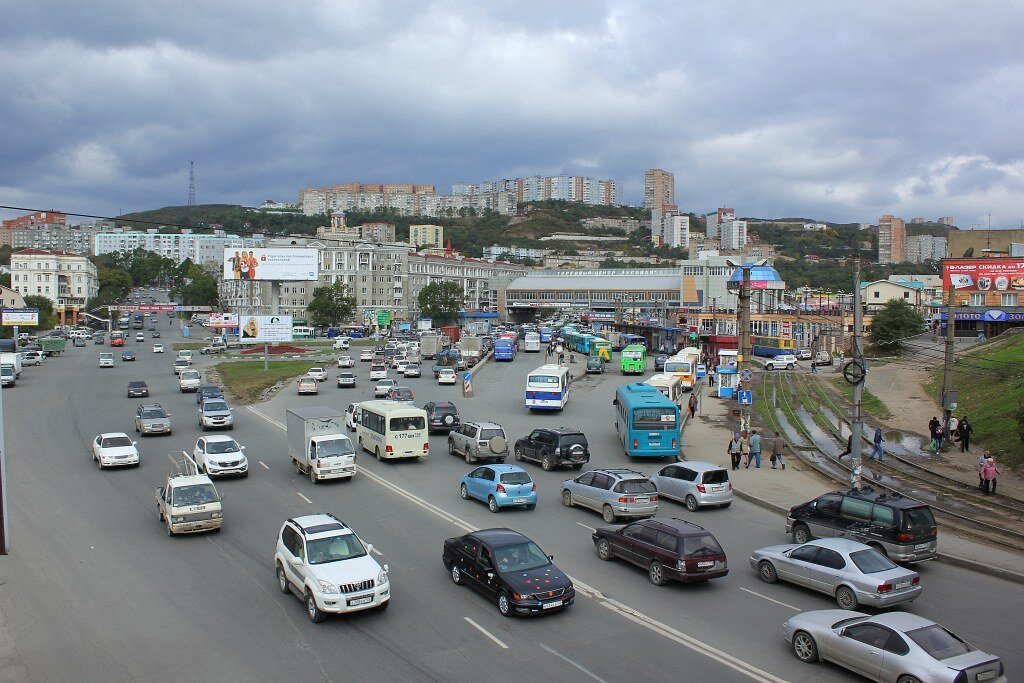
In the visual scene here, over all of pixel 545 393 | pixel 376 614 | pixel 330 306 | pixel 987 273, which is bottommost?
pixel 376 614

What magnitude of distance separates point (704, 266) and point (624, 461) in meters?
116

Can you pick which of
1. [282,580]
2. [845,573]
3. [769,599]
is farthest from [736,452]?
[282,580]

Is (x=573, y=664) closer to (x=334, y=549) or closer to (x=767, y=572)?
(x=334, y=549)

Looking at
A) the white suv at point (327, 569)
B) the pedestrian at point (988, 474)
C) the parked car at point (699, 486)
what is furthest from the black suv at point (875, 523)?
the white suv at point (327, 569)

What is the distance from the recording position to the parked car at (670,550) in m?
14.0

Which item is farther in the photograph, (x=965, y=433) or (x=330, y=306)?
(x=330, y=306)

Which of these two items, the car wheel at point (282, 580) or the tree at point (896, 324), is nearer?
the car wheel at point (282, 580)

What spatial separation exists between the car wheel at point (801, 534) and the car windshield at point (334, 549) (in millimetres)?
10256

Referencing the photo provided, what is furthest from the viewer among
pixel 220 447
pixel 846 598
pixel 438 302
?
pixel 438 302

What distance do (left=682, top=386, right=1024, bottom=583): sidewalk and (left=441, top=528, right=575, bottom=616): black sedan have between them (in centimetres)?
950

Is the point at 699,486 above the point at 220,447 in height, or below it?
below

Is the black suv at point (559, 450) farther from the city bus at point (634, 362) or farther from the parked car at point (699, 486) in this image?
the city bus at point (634, 362)

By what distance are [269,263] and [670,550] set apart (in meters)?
79.7

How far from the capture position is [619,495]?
738 inches
